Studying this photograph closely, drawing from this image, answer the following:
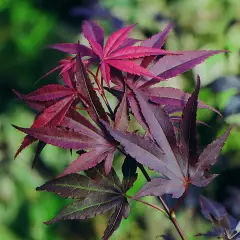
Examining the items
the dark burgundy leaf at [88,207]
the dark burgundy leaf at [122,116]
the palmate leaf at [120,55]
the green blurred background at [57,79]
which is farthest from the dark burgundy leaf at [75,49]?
the green blurred background at [57,79]

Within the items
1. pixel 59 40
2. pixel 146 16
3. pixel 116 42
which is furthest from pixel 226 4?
pixel 116 42

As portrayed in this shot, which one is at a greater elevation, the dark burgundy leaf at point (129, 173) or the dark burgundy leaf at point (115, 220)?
the dark burgundy leaf at point (129, 173)

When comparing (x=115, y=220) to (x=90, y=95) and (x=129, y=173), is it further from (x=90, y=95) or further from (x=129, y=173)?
(x=90, y=95)

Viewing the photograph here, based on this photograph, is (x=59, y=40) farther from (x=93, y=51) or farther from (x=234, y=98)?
(x=93, y=51)

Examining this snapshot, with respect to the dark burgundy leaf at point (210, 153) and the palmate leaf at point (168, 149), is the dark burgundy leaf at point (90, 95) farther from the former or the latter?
the dark burgundy leaf at point (210, 153)

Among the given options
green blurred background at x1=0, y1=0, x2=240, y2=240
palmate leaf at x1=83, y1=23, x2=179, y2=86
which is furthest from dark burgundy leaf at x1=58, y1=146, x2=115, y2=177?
green blurred background at x1=0, y1=0, x2=240, y2=240

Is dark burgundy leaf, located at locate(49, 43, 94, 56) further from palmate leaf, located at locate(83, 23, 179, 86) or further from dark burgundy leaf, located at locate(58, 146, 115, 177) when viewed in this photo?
dark burgundy leaf, located at locate(58, 146, 115, 177)

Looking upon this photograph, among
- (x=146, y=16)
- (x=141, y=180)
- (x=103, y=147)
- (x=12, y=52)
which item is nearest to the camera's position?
(x=103, y=147)
